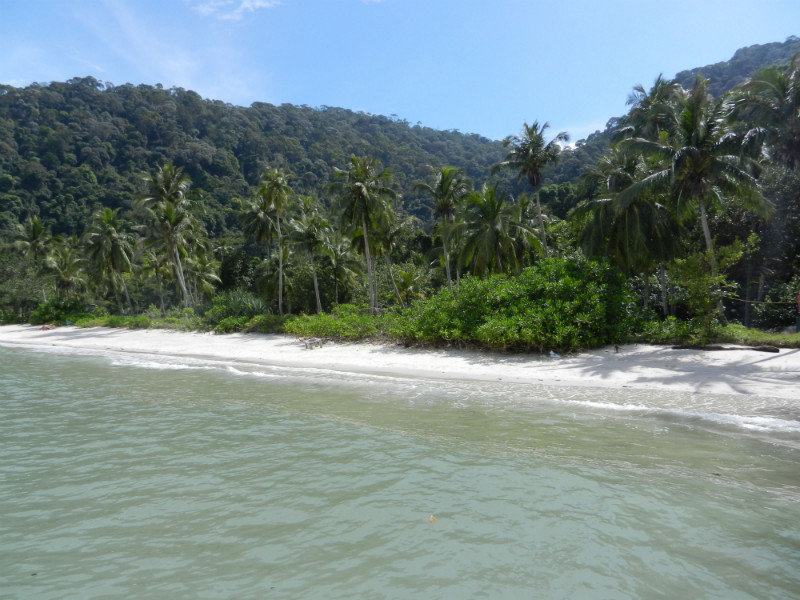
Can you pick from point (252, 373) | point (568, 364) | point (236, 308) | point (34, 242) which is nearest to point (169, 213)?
point (236, 308)

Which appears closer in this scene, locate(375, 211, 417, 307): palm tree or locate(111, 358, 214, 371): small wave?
locate(111, 358, 214, 371): small wave

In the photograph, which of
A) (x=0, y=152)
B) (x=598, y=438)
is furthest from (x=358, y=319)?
(x=0, y=152)

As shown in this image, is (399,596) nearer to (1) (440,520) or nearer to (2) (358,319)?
(1) (440,520)

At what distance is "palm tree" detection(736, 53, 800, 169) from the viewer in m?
19.3

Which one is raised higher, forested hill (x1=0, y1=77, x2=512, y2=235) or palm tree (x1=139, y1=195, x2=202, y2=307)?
forested hill (x1=0, y1=77, x2=512, y2=235)

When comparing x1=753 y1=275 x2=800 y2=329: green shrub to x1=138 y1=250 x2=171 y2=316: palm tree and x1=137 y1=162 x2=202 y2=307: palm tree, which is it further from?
x1=138 y1=250 x2=171 y2=316: palm tree

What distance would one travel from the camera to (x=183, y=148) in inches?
3194

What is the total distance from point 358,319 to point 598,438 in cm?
1402

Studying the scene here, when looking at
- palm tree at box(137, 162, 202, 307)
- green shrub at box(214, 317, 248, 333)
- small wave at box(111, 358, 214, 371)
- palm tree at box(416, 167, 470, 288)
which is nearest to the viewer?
small wave at box(111, 358, 214, 371)

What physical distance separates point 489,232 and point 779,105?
542 inches

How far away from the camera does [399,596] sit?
387cm

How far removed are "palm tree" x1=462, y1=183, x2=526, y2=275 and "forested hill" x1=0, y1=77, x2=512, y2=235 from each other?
37.1 metres

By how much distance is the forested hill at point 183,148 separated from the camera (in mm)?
67500

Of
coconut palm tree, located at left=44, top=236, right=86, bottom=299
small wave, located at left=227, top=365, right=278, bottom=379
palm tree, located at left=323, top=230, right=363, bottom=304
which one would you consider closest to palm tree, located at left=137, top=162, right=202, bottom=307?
palm tree, located at left=323, top=230, right=363, bottom=304
